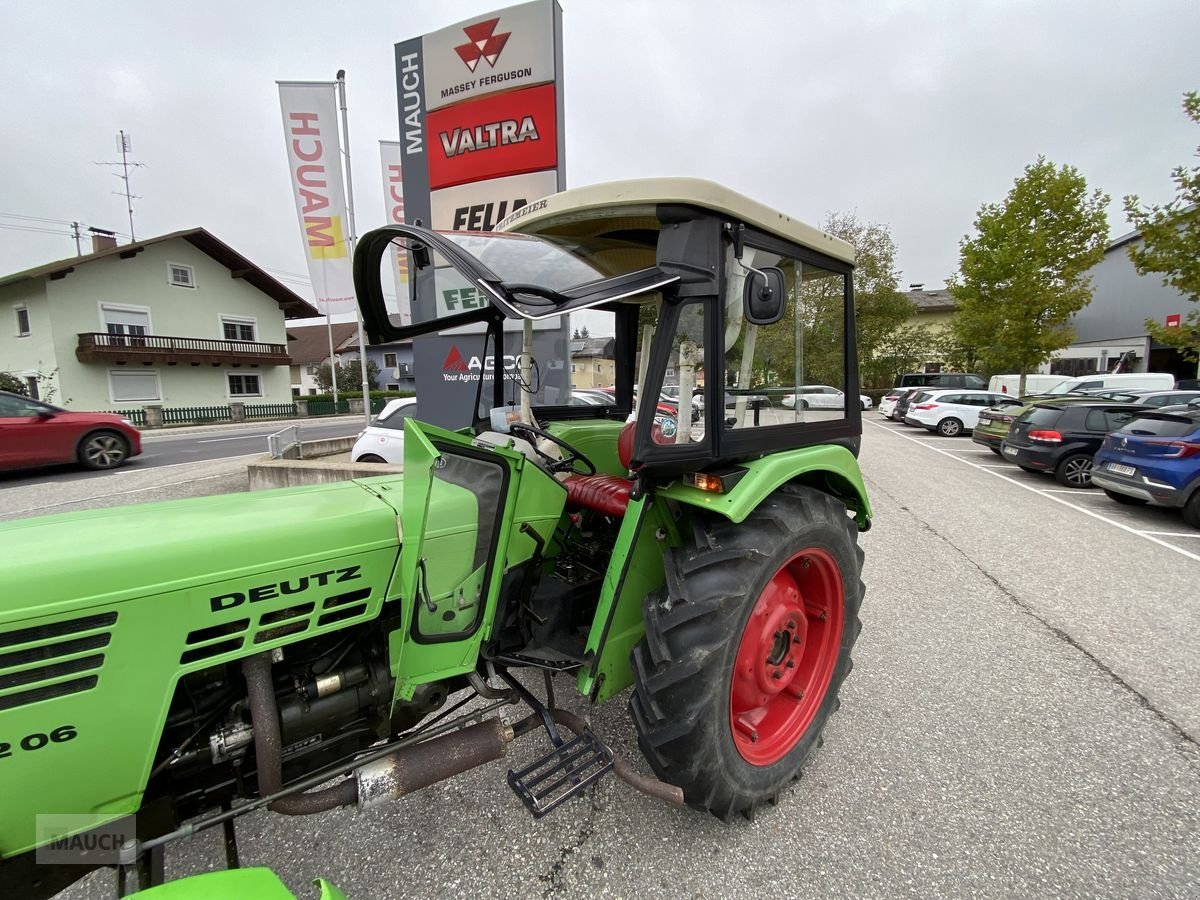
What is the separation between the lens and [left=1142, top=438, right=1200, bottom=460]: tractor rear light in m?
5.60

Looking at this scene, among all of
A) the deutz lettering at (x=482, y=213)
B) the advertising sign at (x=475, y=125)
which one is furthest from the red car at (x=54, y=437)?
the deutz lettering at (x=482, y=213)

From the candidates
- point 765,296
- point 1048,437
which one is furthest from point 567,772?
point 1048,437

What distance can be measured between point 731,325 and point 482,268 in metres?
0.88

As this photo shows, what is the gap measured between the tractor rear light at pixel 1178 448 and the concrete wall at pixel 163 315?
31434 mm

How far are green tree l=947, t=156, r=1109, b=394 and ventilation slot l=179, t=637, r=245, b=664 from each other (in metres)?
19.3

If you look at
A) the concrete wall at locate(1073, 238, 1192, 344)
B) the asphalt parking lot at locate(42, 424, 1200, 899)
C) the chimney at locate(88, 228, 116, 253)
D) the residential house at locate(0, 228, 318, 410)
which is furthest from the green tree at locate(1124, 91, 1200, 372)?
the chimney at locate(88, 228, 116, 253)

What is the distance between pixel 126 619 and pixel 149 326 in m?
29.6

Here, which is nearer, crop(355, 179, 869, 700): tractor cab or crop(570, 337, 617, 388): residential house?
crop(355, 179, 869, 700): tractor cab

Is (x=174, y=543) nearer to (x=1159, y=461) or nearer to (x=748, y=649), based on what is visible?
(x=748, y=649)

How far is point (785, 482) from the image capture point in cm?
212

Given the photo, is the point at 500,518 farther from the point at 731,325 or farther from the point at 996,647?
the point at 996,647

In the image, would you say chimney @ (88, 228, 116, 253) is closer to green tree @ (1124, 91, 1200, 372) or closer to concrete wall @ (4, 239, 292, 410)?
concrete wall @ (4, 239, 292, 410)

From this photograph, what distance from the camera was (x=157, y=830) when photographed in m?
1.41

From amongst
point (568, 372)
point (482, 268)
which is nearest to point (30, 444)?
point (568, 372)
